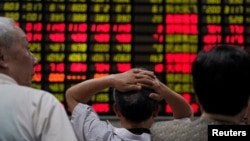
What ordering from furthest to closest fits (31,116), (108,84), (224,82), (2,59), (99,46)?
(99,46), (108,84), (2,59), (31,116), (224,82)

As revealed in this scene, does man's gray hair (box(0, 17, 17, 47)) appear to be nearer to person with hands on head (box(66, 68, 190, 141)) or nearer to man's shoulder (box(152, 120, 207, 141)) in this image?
person with hands on head (box(66, 68, 190, 141))

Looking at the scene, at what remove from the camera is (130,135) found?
1.17 m

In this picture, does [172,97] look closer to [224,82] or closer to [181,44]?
[224,82]

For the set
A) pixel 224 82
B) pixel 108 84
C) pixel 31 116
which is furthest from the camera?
pixel 108 84

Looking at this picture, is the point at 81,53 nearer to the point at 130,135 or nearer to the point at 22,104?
the point at 130,135

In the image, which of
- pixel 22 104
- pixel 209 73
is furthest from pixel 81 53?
pixel 209 73

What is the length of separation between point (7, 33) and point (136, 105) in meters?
0.35

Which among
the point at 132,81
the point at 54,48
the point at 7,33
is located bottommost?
the point at 54,48

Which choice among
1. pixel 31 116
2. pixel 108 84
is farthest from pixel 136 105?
pixel 31 116

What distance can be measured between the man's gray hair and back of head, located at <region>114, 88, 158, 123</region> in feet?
0.97

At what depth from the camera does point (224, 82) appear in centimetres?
81

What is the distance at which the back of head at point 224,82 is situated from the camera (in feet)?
2.66

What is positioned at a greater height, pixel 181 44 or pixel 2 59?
pixel 2 59

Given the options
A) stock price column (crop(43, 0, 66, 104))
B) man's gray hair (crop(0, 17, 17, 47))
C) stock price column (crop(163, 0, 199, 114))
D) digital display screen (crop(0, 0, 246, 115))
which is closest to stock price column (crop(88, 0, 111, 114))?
digital display screen (crop(0, 0, 246, 115))
